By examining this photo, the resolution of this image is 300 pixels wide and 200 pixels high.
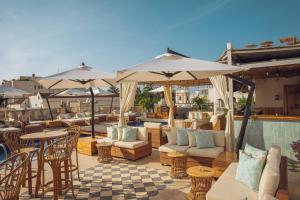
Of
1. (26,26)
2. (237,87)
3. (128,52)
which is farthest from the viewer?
(128,52)

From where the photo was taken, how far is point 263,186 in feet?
8.29

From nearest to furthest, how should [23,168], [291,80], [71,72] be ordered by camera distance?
[23,168], [71,72], [291,80]

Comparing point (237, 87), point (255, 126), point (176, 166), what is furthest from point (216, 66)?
point (237, 87)

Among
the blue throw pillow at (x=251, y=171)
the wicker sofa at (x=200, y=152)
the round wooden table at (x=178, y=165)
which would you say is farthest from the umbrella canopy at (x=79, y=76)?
the blue throw pillow at (x=251, y=171)

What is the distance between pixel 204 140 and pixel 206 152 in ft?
1.25

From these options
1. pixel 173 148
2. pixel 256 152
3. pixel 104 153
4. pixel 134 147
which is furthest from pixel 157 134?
pixel 256 152

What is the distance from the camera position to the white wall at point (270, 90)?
31.8 ft

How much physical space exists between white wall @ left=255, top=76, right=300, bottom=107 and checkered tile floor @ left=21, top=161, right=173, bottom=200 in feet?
24.4

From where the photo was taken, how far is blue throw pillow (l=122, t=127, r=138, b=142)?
6504 mm

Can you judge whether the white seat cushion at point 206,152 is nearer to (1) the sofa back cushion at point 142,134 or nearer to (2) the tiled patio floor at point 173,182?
(2) the tiled patio floor at point 173,182

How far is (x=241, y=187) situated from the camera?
9.98ft

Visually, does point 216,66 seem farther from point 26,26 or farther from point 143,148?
point 26,26

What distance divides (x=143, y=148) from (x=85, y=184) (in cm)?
227

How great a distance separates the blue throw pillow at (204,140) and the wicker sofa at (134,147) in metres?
1.80
